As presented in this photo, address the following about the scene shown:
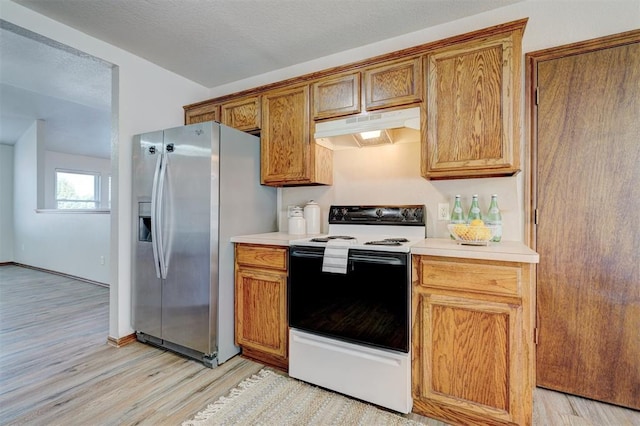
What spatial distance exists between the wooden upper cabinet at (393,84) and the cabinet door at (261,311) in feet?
4.51

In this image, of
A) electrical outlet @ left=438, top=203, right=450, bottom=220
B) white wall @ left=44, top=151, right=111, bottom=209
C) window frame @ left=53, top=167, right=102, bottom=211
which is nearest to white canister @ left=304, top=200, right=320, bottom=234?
electrical outlet @ left=438, top=203, right=450, bottom=220

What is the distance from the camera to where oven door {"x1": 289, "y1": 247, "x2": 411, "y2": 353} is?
64.9 inches

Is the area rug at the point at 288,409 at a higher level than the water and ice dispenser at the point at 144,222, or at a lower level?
lower

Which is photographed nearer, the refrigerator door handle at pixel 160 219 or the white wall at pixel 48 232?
the refrigerator door handle at pixel 160 219

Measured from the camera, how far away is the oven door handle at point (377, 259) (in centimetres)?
164

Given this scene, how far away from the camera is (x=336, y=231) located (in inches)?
96.9

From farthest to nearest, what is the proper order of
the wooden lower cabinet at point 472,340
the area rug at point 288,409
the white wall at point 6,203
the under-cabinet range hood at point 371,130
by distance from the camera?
the white wall at point 6,203
the under-cabinet range hood at point 371,130
the area rug at point 288,409
the wooden lower cabinet at point 472,340

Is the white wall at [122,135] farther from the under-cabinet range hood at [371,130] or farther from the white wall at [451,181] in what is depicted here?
the under-cabinet range hood at [371,130]

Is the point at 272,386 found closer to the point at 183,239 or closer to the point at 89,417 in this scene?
the point at 89,417

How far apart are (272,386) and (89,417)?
3.21 feet

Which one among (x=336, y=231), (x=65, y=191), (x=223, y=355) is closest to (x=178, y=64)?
(x=336, y=231)

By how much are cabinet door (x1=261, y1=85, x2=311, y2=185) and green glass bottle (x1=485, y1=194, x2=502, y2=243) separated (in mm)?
1277

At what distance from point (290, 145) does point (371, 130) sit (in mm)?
728

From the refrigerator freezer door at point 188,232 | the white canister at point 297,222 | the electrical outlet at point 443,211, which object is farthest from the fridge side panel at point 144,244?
the electrical outlet at point 443,211
